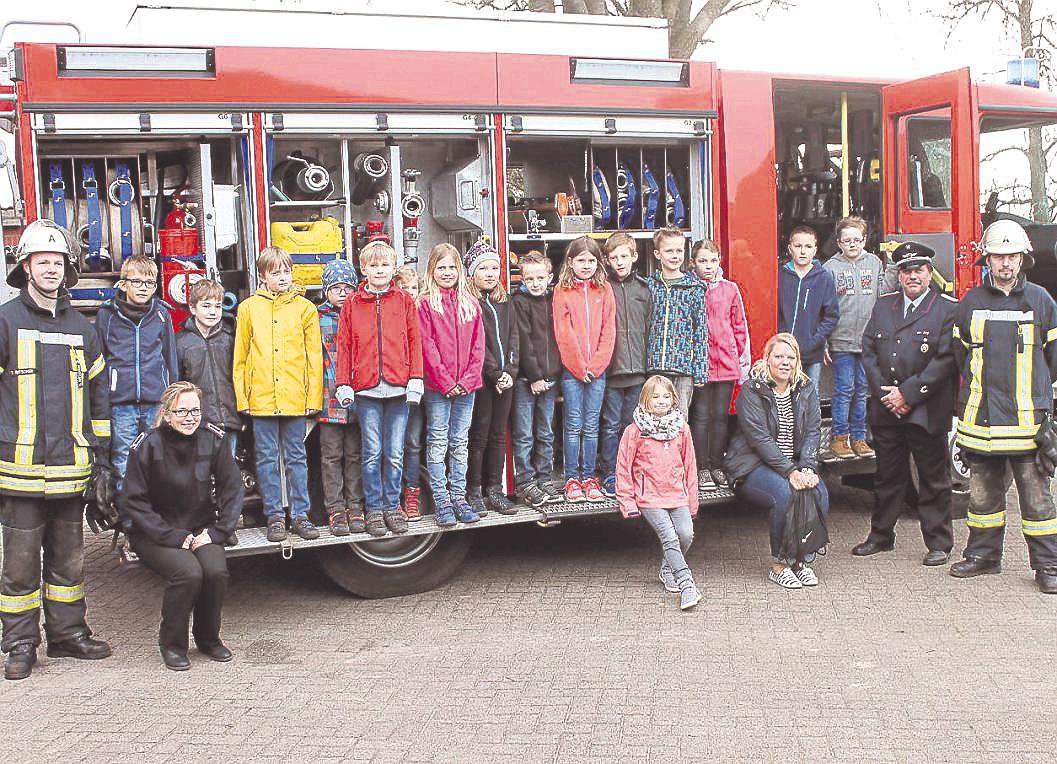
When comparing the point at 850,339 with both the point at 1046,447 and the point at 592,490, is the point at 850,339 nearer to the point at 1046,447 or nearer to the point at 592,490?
the point at 1046,447

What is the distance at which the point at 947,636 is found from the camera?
585 cm

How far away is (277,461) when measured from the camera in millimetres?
6312

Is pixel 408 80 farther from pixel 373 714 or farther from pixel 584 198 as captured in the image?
pixel 373 714

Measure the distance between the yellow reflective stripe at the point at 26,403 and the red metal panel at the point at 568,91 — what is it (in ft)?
9.41

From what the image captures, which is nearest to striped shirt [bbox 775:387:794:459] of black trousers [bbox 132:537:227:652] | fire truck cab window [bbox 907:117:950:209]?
fire truck cab window [bbox 907:117:950:209]

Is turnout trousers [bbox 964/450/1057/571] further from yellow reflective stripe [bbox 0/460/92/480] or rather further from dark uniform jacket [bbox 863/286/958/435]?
yellow reflective stripe [bbox 0/460/92/480]

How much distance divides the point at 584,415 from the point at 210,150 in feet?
8.33

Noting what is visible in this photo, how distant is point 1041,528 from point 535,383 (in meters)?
2.92

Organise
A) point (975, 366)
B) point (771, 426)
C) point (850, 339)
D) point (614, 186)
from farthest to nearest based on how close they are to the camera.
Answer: point (850, 339) → point (614, 186) → point (771, 426) → point (975, 366)

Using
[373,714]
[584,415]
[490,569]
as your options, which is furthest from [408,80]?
[373,714]

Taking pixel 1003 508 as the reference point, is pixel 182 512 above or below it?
above

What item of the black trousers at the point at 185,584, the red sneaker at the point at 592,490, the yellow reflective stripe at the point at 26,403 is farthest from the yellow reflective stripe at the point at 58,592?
the red sneaker at the point at 592,490

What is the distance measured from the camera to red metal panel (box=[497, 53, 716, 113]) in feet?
22.5

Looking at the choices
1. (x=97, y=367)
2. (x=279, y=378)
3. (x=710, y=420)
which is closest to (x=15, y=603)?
(x=97, y=367)
